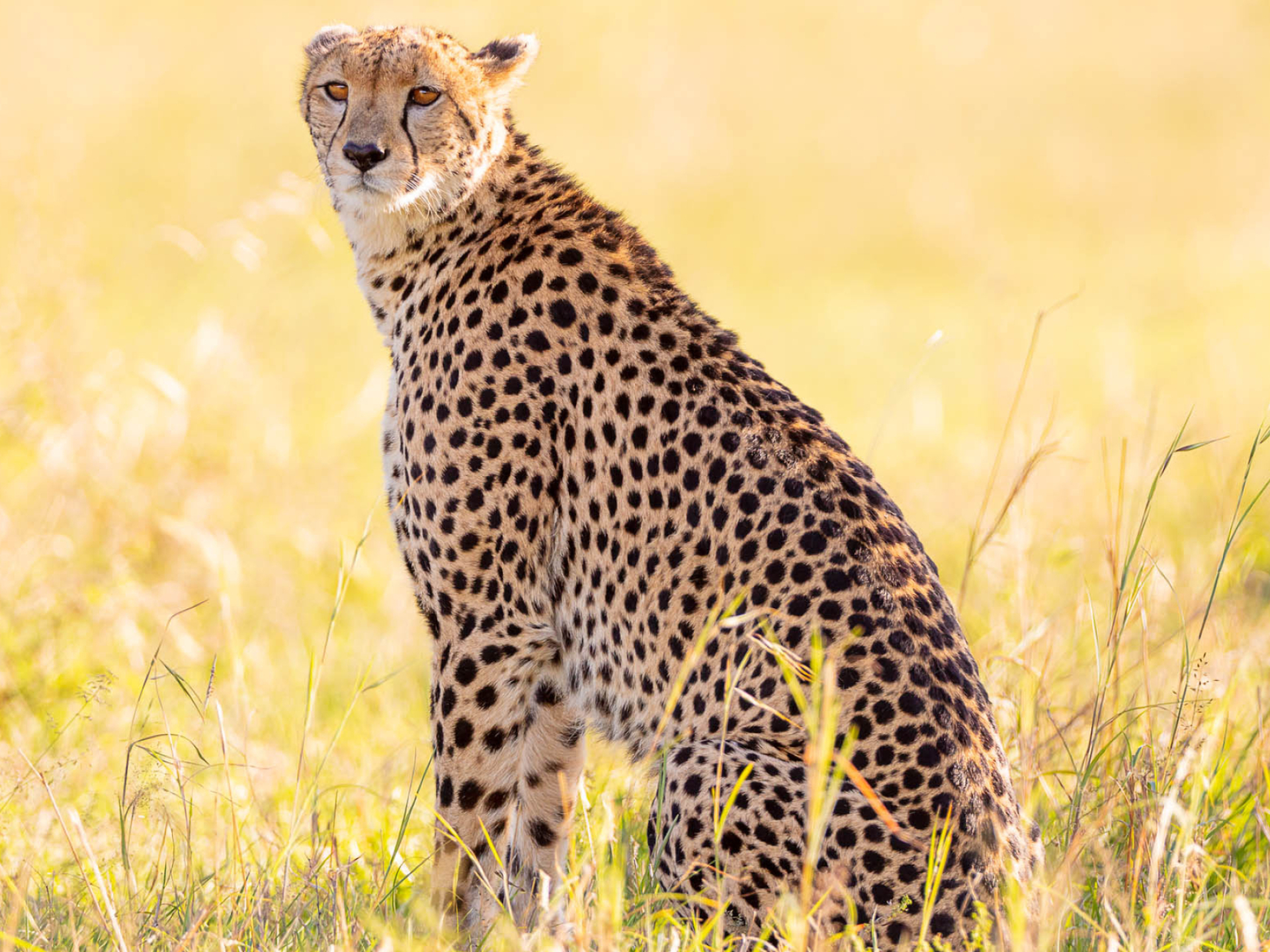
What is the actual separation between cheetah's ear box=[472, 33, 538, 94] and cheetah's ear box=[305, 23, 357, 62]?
1.02ft

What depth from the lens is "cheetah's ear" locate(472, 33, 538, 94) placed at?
3.49m

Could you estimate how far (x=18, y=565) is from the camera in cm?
468

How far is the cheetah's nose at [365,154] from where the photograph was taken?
3115 mm

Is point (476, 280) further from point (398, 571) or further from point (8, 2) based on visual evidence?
point (8, 2)

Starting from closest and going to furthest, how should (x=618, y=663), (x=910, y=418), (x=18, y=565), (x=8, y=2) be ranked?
1. (x=618, y=663)
2. (x=18, y=565)
3. (x=910, y=418)
4. (x=8, y=2)

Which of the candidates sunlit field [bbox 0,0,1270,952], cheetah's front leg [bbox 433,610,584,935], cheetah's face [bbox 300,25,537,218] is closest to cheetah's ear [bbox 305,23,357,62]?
cheetah's face [bbox 300,25,537,218]

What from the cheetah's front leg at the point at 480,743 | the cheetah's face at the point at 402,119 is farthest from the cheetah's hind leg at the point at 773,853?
the cheetah's face at the point at 402,119

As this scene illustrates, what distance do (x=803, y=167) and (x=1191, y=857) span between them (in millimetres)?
14316

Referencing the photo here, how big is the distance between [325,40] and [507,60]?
447 millimetres

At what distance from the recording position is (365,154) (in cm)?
312

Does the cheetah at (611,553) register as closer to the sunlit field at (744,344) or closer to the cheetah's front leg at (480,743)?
the cheetah's front leg at (480,743)

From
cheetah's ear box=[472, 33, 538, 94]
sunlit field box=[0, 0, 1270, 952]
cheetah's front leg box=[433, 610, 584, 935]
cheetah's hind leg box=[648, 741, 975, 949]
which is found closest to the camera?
cheetah's hind leg box=[648, 741, 975, 949]

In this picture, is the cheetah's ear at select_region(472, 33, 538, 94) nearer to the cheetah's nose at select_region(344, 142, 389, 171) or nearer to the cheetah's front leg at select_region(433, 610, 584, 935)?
the cheetah's nose at select_region(344, 142, 389, 171)

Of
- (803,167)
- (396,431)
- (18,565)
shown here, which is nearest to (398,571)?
(18,565)
